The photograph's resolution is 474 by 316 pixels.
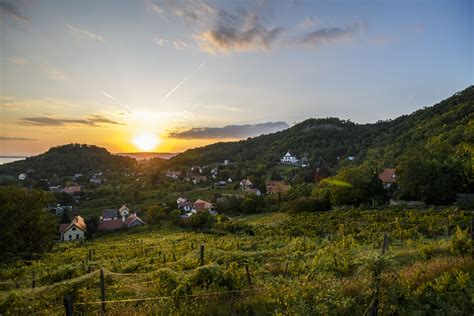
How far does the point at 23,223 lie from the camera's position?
2333cm

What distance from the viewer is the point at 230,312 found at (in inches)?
214

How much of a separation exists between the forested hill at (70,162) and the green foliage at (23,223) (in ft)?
329

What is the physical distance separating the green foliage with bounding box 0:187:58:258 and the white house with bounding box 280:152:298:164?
93.9 m

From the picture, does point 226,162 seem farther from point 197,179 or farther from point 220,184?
point 220,184

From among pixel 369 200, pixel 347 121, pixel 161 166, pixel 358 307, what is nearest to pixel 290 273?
pixel 358 307

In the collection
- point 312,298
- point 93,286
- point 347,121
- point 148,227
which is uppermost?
point 347,121

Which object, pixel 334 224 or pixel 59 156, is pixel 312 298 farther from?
pixel 59 156

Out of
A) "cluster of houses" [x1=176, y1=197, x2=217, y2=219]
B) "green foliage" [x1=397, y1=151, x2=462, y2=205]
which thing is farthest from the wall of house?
"green foliage" [x1=397, y1=151, x2=462, y2=205]

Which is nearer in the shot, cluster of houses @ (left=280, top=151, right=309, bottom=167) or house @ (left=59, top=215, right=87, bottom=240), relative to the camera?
house @ (left=59, top=215, right=87, bottom=240)

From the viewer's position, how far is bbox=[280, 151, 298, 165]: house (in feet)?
363

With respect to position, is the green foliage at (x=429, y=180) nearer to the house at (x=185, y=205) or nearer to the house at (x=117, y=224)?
the house at (x=185, y=205)

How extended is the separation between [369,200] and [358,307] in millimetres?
38422

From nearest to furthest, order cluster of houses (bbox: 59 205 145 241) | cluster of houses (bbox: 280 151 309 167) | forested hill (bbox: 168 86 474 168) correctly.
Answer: cluster of houses (bbox: 59 205 145 241), forested hill (bbox: 168 86 474 168), cluster of houses (bbox: 280 151 309 167)

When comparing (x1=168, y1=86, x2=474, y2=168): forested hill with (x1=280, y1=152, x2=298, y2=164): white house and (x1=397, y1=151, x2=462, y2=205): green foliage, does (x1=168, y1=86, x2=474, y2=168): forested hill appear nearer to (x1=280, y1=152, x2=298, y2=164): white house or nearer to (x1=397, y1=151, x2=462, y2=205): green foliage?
(x1=280, y1=152, x2=298, y2=164): white house
